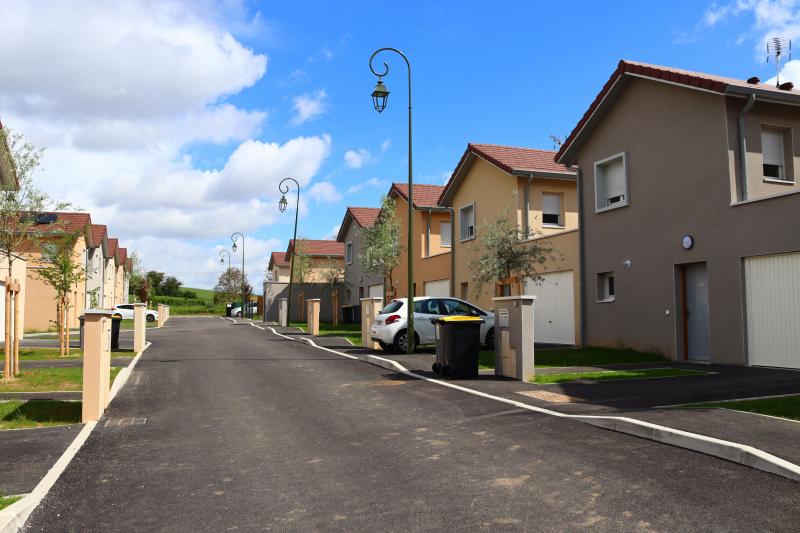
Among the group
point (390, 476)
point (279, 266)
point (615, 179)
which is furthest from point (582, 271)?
point (279, 266)

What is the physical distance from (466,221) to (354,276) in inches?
625

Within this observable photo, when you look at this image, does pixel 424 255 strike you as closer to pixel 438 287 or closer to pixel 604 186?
pixel 438 287

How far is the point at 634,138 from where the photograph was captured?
17.5 m

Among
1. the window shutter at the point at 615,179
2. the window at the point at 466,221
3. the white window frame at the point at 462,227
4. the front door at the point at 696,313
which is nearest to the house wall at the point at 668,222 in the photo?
the front door at the point at 696,313

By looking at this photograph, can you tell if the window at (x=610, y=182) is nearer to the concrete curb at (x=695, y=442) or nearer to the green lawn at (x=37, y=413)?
the concrete curb at (x=695, y=442)

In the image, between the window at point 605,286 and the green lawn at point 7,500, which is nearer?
the green lawn at point 7,500

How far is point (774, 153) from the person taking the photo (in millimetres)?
15156

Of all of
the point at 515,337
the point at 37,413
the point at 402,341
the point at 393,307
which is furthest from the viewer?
the point at 393,307

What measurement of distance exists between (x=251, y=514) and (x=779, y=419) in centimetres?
567

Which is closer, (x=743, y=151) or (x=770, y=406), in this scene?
(x=770, y=406)

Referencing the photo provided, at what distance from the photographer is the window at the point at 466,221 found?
2647 cm

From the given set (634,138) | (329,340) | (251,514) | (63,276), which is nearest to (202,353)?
(63,276)

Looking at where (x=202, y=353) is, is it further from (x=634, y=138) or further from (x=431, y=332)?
(x=634, y=138)

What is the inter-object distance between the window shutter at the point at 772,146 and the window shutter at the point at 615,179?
11.8ft
